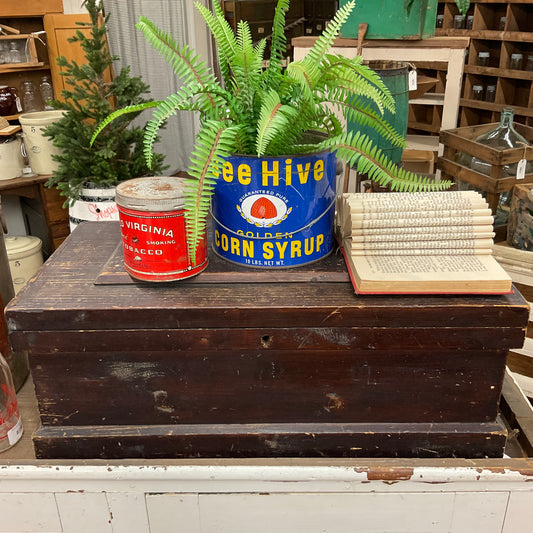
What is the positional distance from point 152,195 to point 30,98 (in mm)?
3440

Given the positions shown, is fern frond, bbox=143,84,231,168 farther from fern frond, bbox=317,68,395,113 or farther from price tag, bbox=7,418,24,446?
price tag, bbox=7,418,24,446

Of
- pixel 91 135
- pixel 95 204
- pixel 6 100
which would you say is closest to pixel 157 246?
pixel 95 204

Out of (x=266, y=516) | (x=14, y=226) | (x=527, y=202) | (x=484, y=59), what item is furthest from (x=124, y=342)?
(x=484, y=59)

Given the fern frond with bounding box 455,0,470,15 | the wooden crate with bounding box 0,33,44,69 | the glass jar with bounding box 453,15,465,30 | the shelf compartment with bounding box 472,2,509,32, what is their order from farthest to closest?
1. the glass jar with bounding box 453,15,465,30
2. the shelf compartment with bounding box 472,2,509,32
3. the wooden crate with bounding box 0,33,44,69
4. the fern frond with bounding box 455,0,470,15

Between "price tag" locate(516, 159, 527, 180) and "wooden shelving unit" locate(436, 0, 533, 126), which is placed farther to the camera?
→ "wooden shelving unit" locate(436, 0, 533, 126)

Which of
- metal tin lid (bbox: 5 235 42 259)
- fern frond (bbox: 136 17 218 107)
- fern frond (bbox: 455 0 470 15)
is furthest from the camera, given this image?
metal tin lid (bbox: 5 235 42 259)

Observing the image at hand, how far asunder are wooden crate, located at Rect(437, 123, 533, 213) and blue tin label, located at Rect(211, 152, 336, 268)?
1272 mm

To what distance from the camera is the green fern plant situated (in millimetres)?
862

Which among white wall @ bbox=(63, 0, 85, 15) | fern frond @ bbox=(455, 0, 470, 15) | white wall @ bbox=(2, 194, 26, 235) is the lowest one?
white wall @ bbox=(2, 194, 26, 235)

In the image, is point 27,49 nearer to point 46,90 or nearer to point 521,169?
point 46,90

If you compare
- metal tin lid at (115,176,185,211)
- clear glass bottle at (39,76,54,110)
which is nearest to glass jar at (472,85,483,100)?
clear glass bottle at (39,76,54,110)

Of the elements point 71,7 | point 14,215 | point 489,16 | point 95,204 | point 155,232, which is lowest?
point 14,215

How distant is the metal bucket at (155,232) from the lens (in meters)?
0.89

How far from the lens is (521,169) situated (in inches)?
80.4
